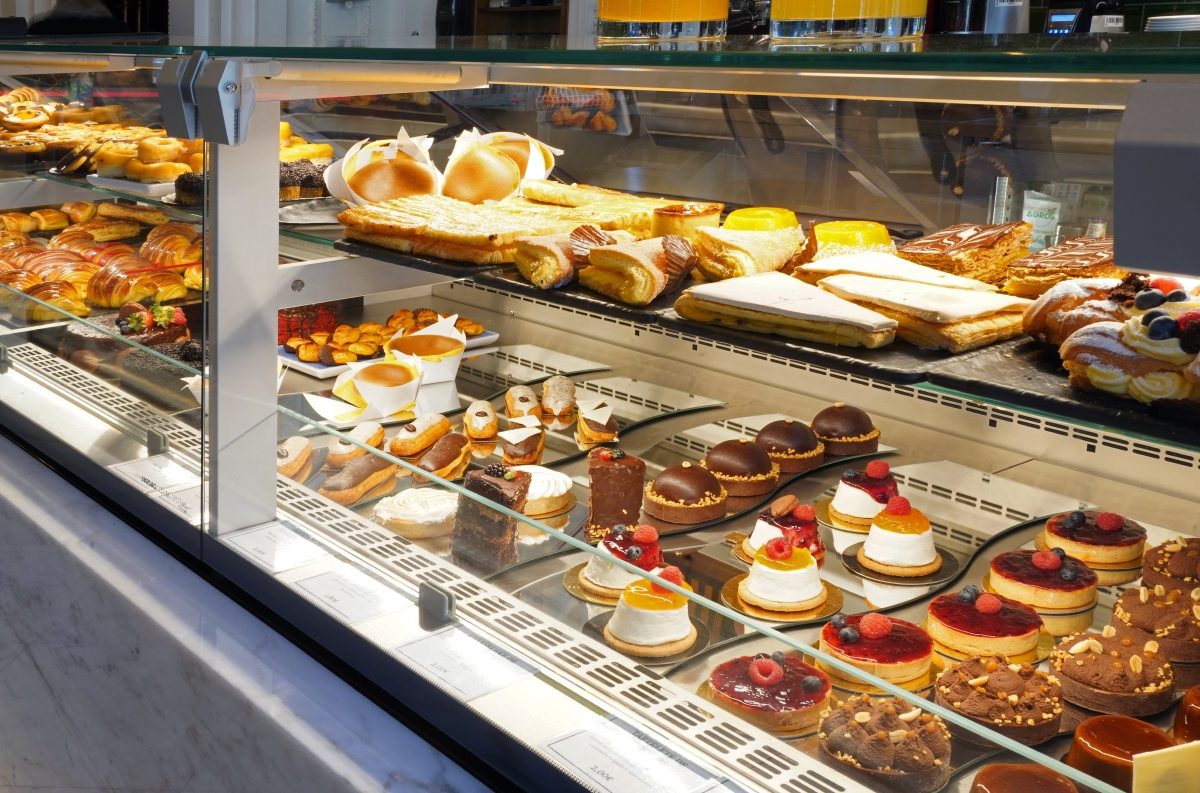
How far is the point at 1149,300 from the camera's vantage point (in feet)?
3.27

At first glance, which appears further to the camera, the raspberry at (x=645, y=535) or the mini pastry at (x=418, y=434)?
the mini pastry at (x=418, y=434)

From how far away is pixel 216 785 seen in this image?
4.48ft

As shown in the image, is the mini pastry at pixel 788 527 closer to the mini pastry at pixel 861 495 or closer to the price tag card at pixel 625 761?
the mini pastry at pixel 861 495

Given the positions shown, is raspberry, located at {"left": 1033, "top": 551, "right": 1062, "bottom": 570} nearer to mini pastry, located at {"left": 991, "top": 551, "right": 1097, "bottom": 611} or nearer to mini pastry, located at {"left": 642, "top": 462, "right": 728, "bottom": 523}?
mini pastry, located at {"left": 991, "top": 551, "right": 1097, "bottom": 611}

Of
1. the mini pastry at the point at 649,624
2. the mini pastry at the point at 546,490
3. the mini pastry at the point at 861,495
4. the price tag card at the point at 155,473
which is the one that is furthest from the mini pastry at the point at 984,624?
the price tag card at the point at 155,473

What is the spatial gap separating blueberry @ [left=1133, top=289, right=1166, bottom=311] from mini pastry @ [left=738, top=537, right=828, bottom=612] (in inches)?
22.3

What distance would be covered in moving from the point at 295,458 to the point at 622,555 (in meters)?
0.54

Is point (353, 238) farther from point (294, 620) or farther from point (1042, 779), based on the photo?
point (1042, 779)

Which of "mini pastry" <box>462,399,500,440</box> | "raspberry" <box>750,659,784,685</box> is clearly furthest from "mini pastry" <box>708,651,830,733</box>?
"mini pastry" <box>462,399,500,440</box>

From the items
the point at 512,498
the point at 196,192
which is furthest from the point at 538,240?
the point at 196,192

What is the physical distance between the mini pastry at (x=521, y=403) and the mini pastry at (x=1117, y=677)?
1026 mm

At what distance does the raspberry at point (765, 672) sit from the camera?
120cm

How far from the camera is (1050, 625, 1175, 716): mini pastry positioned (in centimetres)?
121

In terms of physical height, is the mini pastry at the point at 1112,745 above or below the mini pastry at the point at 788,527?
below
